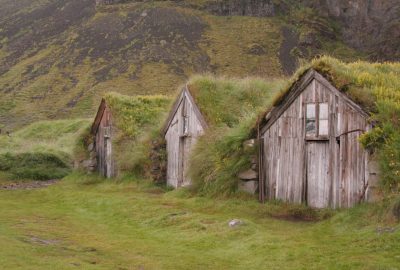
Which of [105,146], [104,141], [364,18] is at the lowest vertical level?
[105,146]

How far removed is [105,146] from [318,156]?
16.2 metres

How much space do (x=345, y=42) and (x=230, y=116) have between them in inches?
4223

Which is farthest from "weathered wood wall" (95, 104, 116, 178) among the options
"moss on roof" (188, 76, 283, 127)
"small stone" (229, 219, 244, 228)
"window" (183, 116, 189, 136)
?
"small stone" (229, 219, 244, 228)

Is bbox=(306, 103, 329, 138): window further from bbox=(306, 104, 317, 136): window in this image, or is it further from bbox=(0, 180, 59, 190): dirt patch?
bbox=(0, 180, 59, 190): dirt patch

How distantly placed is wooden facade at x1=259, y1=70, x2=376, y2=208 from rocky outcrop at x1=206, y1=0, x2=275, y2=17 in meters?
→ 106

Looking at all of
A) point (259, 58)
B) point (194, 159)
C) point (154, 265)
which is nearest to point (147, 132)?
point (194, 159)

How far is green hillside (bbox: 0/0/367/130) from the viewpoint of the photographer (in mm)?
86750

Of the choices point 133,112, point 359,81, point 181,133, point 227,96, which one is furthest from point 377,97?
point 133,112

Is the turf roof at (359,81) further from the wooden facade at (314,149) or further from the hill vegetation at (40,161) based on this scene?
the hill vegetation at (40,161)

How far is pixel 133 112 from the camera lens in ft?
95.0

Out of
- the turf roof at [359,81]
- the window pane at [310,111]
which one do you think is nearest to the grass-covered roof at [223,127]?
the turf roof at [359,81]

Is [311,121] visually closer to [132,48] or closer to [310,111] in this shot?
[310,111]

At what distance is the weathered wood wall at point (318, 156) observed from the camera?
15023 millimetres

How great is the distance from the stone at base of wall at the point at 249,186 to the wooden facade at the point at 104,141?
1196 cm
